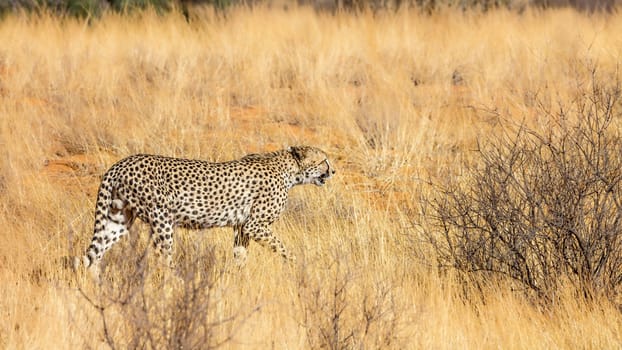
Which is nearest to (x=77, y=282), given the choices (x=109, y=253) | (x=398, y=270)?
(x=109, y=253)

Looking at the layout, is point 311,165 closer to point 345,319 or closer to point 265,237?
point 265,237

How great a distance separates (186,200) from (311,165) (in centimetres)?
97

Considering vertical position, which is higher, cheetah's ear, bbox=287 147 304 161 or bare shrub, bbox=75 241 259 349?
bare shrub, bbox=75 241 259 349

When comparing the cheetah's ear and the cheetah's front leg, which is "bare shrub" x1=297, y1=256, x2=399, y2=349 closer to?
the cheetah's front leg

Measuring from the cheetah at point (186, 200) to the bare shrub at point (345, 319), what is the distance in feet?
3.89

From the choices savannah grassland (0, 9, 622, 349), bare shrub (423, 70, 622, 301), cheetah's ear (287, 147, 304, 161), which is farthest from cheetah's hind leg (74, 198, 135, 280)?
bare shrub (423, 70, 622, 301)

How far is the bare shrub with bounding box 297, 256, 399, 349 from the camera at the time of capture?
475 centimetres

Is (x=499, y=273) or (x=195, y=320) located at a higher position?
(x=195, y=320)

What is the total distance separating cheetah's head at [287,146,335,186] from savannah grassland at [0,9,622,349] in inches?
13.3

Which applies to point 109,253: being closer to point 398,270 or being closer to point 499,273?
point 398,270

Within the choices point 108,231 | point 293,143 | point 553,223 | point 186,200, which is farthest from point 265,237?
point 293,143

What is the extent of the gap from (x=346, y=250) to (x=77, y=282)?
1452 millimetres

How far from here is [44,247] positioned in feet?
21.9

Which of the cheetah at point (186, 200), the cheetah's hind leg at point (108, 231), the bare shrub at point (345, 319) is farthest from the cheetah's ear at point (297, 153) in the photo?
the bare shrub at point (345, 319)
